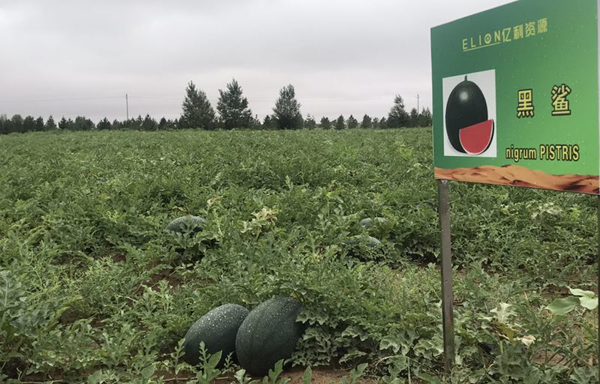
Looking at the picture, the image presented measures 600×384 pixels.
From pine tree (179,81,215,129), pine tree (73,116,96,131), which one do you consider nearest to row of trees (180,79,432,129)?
pine tree (179,81,215,129)

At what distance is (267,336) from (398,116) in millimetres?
62356

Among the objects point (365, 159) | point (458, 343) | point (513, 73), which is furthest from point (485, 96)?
point (365, 159)

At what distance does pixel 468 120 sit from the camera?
8.91 ft

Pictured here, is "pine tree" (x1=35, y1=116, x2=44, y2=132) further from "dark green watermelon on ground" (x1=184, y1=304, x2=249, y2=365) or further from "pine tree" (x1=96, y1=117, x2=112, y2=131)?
"dark green watermelon on ground" (x1=184, y1=304, x2=249, y2=365)

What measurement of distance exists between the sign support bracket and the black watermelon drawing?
32 centimetres

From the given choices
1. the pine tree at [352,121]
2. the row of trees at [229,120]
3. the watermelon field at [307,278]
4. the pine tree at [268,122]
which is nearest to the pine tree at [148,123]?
the row of trees at [229,120]

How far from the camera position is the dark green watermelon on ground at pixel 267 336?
11.3ft

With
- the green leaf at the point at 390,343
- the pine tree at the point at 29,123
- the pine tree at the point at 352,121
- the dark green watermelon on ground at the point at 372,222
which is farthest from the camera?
the pine tree at the point at 352,121

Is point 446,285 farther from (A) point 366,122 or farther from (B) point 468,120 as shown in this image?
(A) point 366,122

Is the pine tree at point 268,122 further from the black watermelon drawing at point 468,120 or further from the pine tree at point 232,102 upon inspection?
the black watermelon drawing at point 468,120

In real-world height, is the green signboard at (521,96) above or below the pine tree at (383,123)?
below

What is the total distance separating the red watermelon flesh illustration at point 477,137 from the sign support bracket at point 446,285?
33 centimetres

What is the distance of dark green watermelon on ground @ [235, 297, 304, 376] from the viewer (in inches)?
136

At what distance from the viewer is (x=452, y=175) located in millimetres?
2895
